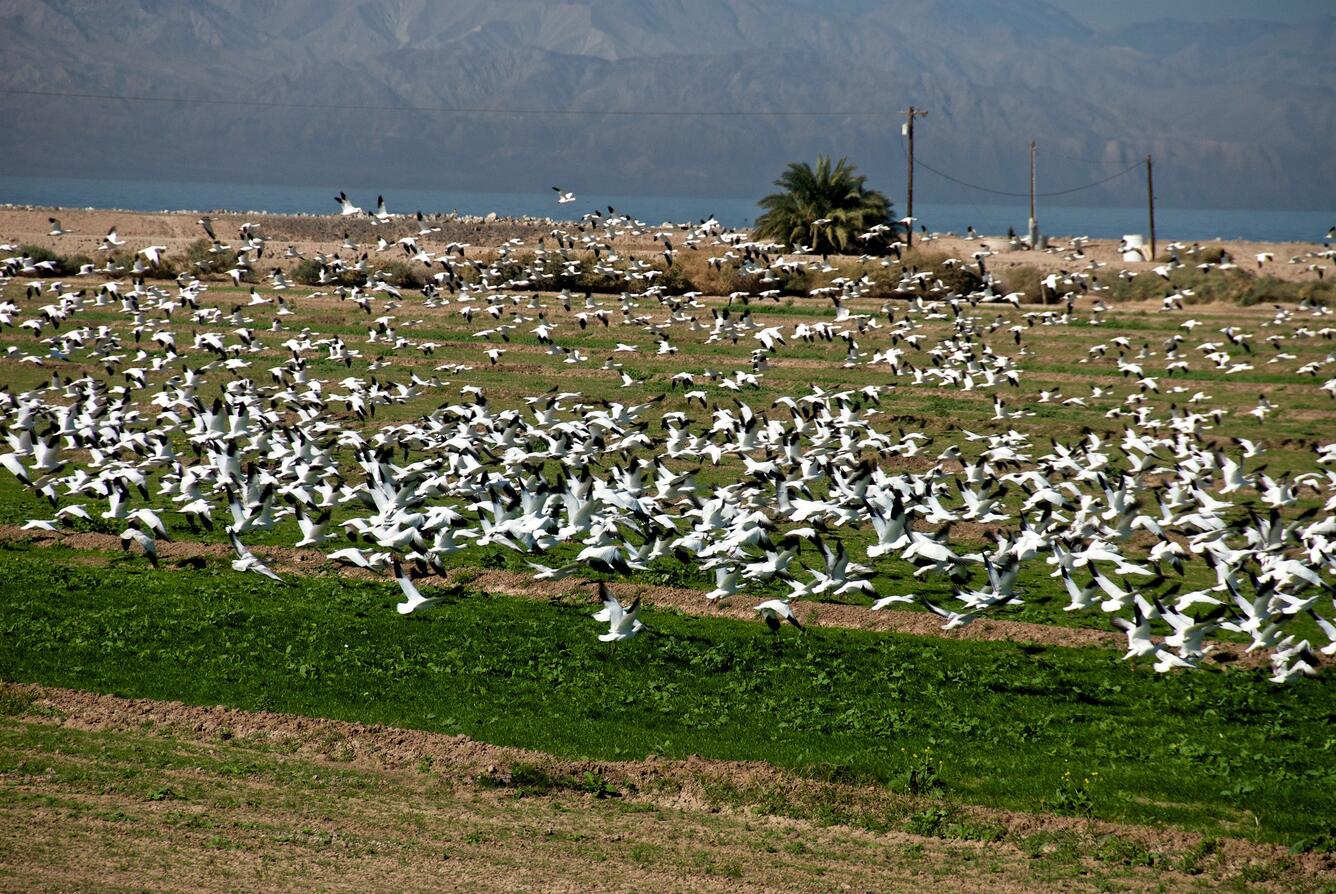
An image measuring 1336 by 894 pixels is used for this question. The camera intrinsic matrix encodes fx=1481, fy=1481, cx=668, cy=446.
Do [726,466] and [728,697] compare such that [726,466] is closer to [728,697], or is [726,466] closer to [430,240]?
[728,697]

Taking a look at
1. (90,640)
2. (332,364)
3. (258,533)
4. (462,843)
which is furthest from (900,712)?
(332,364)

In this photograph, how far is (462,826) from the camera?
14.1 metres

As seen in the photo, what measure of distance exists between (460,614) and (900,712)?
21.5 ft

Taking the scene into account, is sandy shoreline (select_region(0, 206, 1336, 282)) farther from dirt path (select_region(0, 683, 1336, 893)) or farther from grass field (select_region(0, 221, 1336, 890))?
dirt path (select_region(0, 683, 1336, 893))

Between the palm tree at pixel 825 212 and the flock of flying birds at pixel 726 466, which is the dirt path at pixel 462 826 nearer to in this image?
the flock of flying birds at pixel 726 466

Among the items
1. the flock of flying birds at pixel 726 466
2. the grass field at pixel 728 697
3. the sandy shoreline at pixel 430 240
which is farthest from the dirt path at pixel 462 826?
the sandy shoreline at pixel 430 240

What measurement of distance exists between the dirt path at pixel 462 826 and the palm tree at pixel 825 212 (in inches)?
2045

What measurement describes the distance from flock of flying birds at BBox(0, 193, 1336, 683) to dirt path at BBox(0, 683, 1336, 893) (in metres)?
3.62

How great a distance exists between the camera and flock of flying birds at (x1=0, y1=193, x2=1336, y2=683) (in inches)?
846

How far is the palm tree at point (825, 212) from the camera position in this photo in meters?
66.4

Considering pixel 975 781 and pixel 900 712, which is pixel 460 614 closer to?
pixel 900 712

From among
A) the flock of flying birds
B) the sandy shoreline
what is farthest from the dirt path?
the sandy shoreline

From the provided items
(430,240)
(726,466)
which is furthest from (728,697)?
(430,240)

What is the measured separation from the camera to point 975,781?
1545 cm
